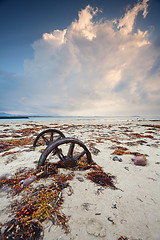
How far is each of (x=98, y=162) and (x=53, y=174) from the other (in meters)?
1.52

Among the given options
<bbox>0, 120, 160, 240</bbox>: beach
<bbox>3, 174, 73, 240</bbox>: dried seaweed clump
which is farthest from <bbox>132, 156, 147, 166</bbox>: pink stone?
<bbox>3, 174, 73, 240</bbox>: dried seaweed clump

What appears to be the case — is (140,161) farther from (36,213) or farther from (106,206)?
(36,213)

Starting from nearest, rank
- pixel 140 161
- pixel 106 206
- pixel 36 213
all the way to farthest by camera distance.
Result: pixel 36 213, pixel 106 206, pixel 140 161

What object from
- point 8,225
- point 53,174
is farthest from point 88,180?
point 8,225

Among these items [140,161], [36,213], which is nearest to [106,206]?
[36,213]

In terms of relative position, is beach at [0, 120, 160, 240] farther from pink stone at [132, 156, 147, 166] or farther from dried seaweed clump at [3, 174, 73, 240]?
pink stone at [132, 156, 147, 166]

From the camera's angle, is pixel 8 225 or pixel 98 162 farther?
pixel 98 162

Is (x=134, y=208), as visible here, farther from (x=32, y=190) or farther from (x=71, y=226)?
(x=32, y=190)

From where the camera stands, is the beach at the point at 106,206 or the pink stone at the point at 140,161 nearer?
the beach at the point at 106,206

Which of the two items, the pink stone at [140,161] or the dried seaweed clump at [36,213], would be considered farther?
the pink stone at [140,161]

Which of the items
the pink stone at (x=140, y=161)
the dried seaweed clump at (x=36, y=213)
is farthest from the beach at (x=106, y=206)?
the pink stone at (x=140, y=161)

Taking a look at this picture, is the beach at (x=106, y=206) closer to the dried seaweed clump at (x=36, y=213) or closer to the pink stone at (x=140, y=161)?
the dried seaweed clump at (x=36, y=213)

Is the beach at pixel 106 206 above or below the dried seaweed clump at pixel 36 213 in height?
below

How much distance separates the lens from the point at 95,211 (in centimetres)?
153
